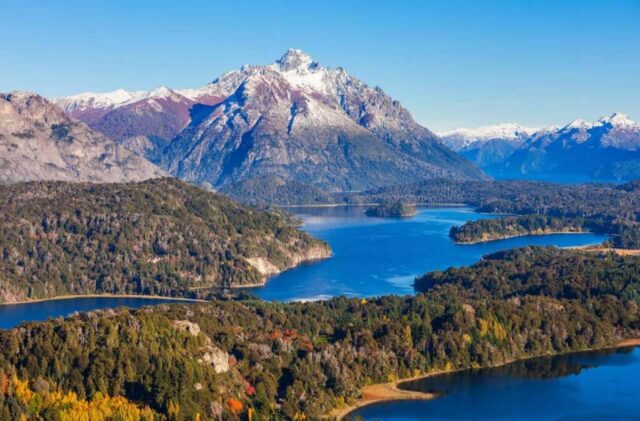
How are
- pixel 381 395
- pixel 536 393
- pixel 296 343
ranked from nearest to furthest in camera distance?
pixel 381 395
pixel 536 393
pixel 296 343

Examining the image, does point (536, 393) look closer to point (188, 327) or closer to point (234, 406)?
point (234, 406)

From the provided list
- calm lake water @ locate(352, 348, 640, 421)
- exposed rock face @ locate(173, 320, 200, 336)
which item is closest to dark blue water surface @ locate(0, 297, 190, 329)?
exposed rock face @ locate(173, 320, 200, 336)

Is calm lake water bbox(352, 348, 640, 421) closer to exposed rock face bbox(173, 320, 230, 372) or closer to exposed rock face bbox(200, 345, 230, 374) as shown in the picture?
exposed rock face bbox(200, 345, 230, 374)

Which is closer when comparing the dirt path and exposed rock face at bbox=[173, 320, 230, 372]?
exposed rock face at bbox=[173, 320, 230, 372]

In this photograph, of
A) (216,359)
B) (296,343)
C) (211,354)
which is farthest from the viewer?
(296,343)

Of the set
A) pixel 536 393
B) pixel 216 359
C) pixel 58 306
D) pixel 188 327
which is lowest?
pixel 536 393

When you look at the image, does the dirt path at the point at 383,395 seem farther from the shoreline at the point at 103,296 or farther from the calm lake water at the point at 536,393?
the shoreline at the point at 103,296

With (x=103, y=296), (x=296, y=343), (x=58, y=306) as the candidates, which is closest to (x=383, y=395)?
(x=296, y=343)

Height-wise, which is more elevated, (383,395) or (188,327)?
(188,327)
